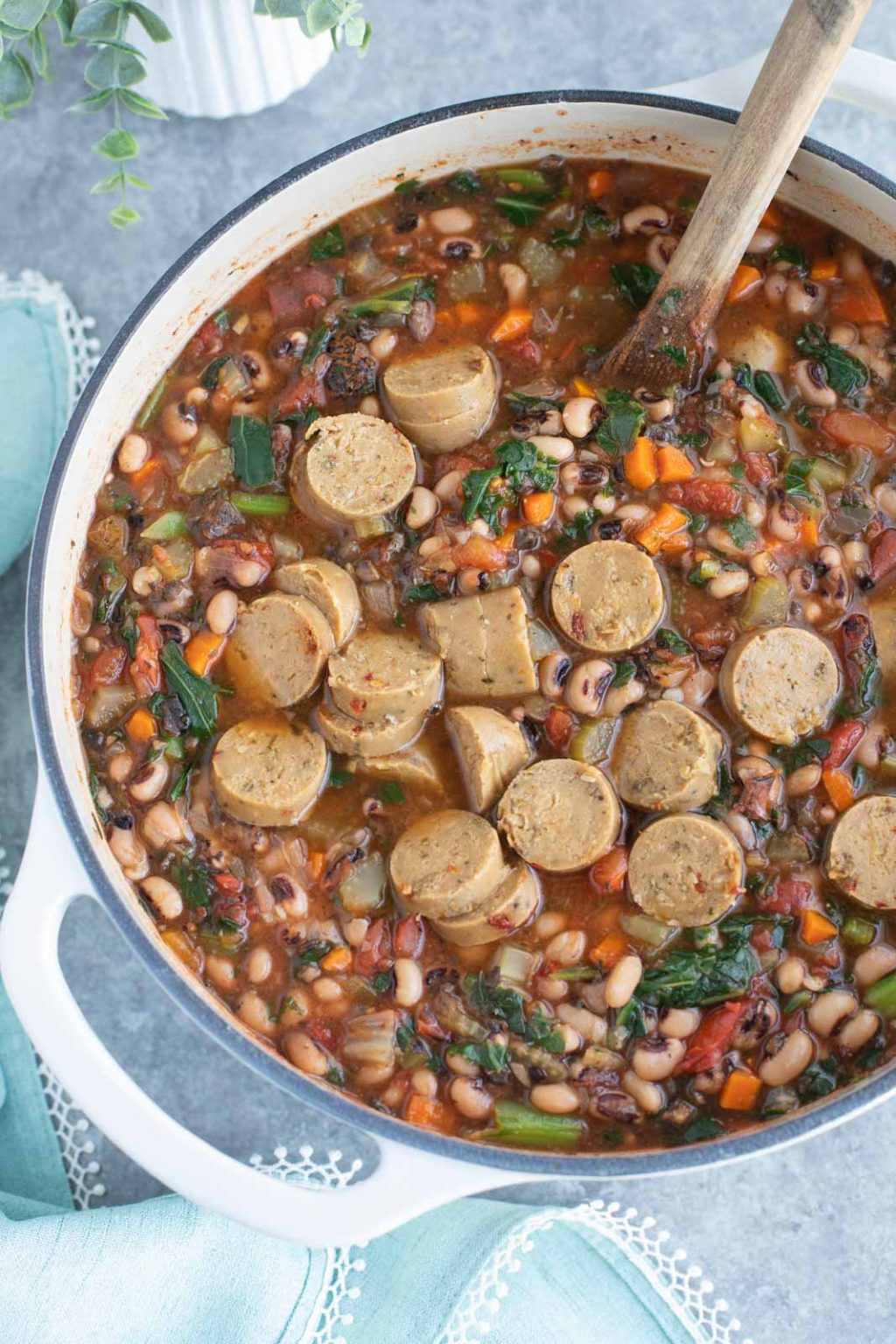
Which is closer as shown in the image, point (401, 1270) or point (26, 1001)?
point (26, 1001)

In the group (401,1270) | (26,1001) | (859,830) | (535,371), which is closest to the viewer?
(26,1001)

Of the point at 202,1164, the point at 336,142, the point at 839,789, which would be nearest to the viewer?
the point at 202,1164

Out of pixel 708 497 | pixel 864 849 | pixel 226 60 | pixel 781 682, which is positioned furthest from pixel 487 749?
pixel 226 60

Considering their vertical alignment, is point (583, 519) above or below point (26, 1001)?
above

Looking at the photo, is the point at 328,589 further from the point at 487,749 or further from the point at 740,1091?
the point at 740,1091

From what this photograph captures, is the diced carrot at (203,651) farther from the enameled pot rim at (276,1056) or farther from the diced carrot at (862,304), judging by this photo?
the diced carrot at (862,304)

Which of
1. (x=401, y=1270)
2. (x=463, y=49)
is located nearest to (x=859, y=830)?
(x=401, y=1270)

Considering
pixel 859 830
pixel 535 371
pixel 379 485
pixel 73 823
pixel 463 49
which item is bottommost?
pixel 73 823

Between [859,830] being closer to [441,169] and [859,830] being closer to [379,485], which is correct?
[379,485]
